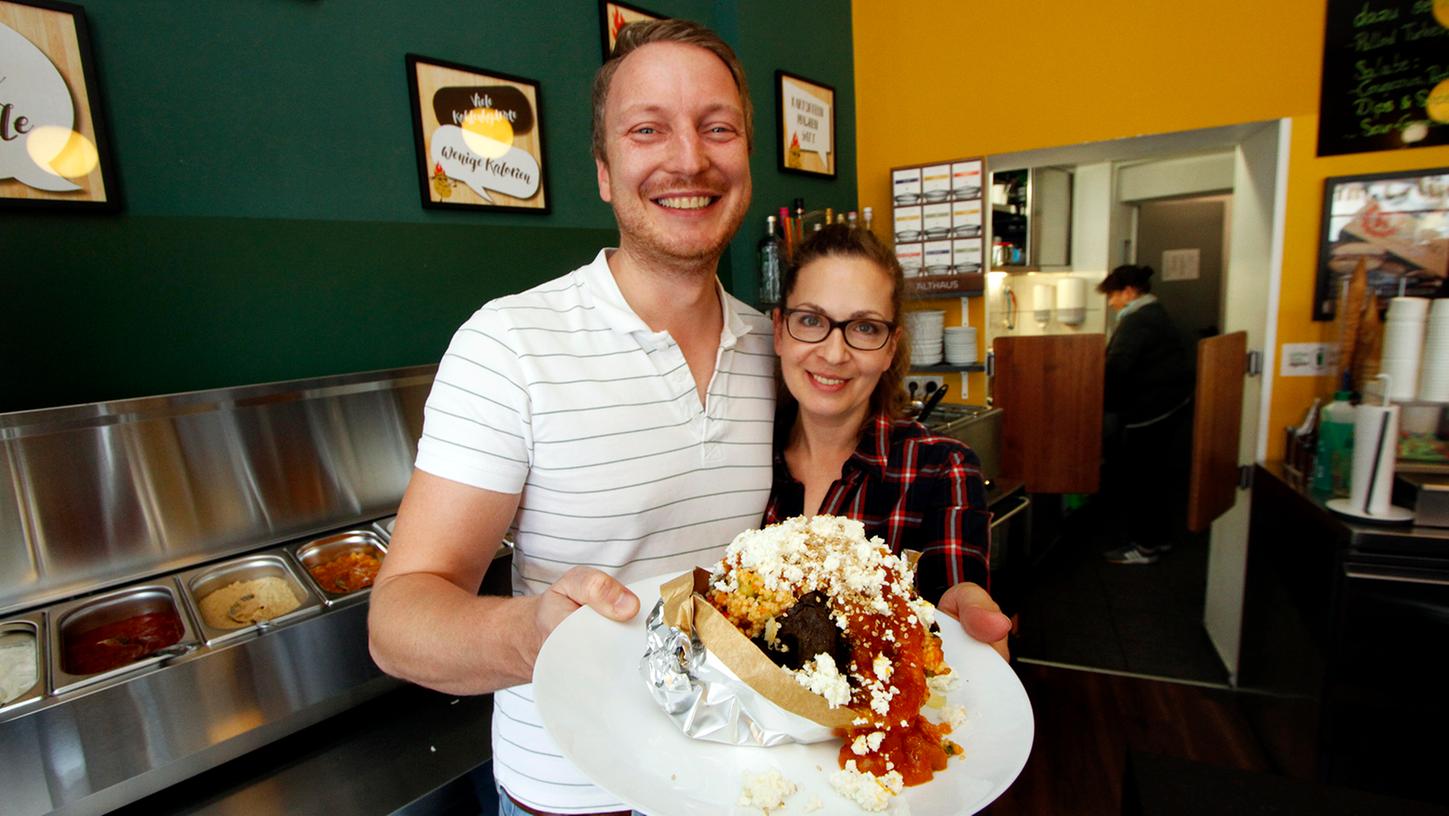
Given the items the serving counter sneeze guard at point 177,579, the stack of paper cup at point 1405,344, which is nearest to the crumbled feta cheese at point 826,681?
the serving counter sneeze guard at point 177,579

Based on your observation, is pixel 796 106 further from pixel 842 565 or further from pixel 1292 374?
pixel 842 565

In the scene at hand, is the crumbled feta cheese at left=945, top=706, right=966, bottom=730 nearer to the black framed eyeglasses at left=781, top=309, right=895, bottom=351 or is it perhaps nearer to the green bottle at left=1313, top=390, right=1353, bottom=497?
the black framed eyeglasses at left=781, top=309, right=895, bottom=351

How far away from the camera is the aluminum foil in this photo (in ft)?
2.54

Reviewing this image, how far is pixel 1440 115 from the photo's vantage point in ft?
8.40

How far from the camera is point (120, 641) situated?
1.46 m

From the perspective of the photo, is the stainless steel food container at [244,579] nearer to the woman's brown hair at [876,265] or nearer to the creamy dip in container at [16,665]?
the creamy dip in container at [16,665]

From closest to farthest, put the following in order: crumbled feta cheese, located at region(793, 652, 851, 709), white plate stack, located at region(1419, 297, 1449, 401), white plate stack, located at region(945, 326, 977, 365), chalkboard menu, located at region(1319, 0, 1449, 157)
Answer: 1. crumbled feta cheese, located at region(793, 652, 851, 709)
2. white plate stack, located at region(1419, 297, 1449, 401)
3. chalkboard menu, located at region(1319, 0, 1449, 157)
4. white plate stack, located at region(945, 326, 977, 365)

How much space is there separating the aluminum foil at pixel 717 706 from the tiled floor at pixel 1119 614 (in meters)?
3.23

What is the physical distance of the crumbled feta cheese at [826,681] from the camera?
0.78m

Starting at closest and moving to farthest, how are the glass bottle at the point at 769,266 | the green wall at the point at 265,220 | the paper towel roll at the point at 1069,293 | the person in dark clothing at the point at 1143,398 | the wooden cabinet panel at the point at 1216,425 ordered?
1. the green wall at the point at 265,220
2. the wooden cabinet panel at the point at 1216,425
3. the glass bottle at the point at 769,266
4. the person in dark clothing at the point at 1143,398
5. the paper towel roll at the point at 1069,293

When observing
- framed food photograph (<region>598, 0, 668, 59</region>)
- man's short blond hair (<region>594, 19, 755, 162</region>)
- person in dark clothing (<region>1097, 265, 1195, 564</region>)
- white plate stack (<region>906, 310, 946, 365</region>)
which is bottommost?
person in dark clothing (<region>1097, 265, 1195, 564</region>)

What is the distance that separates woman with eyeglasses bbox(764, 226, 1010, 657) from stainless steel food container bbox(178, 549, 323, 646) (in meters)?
1.07

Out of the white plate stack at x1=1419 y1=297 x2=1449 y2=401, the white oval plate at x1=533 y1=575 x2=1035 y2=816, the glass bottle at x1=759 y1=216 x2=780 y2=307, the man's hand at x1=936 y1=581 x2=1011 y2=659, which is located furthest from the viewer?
the glass bottle at x1=759 y1=216 x2=780 y2=307

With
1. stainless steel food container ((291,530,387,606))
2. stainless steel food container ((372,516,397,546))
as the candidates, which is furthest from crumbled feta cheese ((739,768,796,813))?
stainless steel food container ((372,516,397,546))
